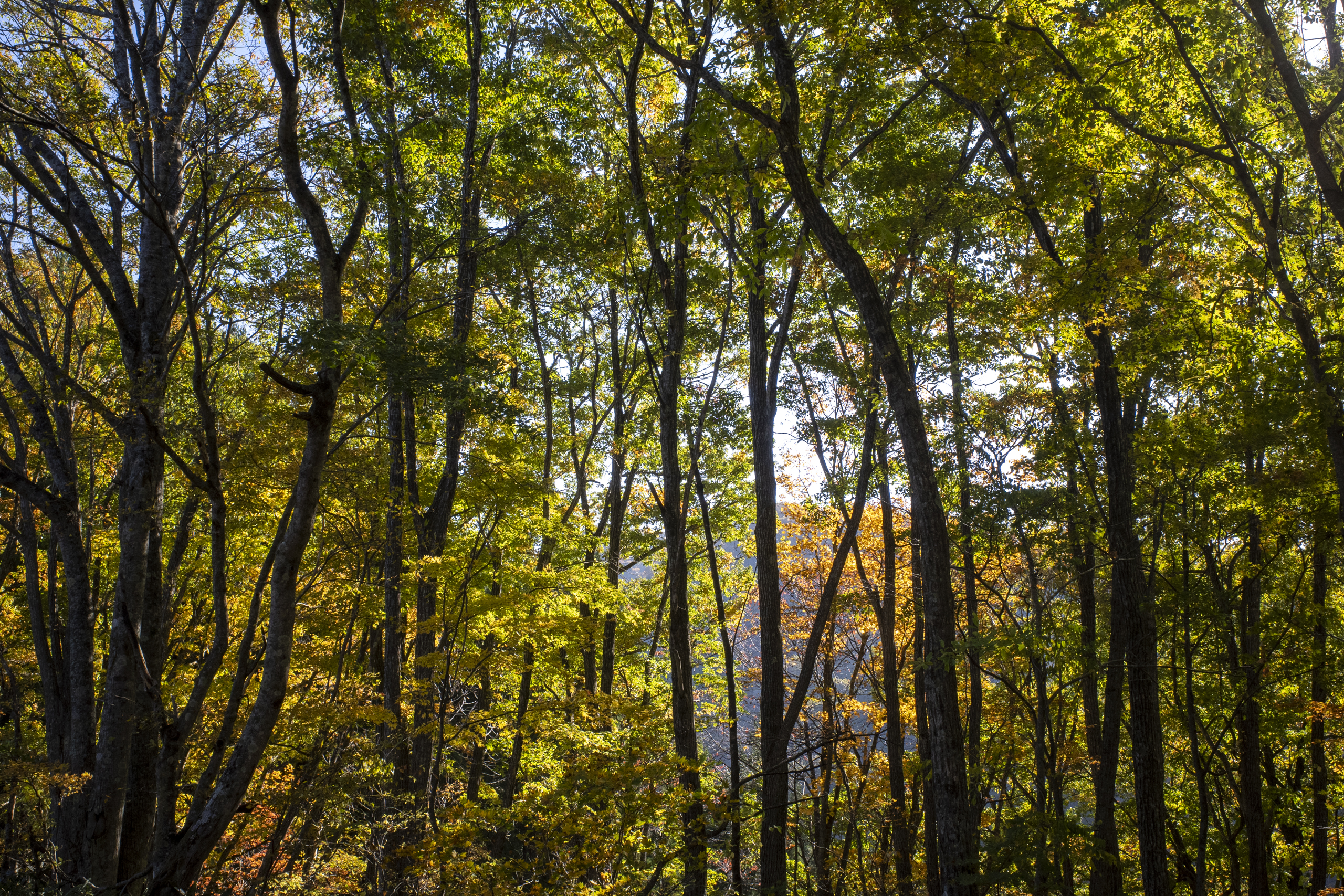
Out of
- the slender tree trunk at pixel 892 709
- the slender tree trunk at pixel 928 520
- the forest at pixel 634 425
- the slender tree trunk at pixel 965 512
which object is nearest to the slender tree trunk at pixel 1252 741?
the forest at pixel 634 425

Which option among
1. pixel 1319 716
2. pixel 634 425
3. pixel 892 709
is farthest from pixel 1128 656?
pixel 634 425

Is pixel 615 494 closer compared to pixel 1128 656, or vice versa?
pixel 1128 656

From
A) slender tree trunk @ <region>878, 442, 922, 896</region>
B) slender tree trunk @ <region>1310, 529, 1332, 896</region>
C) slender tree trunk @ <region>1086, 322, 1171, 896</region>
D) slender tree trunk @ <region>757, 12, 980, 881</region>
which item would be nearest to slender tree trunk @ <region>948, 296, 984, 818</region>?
slender tree trunk @ <region>878, 442, 922, 896</region>

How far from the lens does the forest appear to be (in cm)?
573

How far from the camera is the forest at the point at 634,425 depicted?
5734 millimetres

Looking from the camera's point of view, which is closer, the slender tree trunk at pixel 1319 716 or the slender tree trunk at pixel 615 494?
the slender tree trunk at pixel 1319 716

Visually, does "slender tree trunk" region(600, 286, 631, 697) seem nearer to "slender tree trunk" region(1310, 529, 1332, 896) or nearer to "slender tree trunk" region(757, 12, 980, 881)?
"slender tree trunk" region(757, 12, 980, 881)

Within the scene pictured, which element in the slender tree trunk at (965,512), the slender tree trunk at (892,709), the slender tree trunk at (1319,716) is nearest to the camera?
the slender tree trunk at (1319,716)

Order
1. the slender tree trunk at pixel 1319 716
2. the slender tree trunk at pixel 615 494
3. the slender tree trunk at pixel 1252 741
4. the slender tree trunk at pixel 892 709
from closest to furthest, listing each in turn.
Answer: the slender tree trunk at pixel 1319 716 → the slender tree trunk at pixel 1252 741 → the slender tree trunk at pixel 892 709 → the slender tree trunk at pixel 615 494

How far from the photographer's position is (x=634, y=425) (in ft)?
45.4

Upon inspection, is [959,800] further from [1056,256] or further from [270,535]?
[270,535]

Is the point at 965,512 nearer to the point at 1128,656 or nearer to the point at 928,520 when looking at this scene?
the point at 1128,656

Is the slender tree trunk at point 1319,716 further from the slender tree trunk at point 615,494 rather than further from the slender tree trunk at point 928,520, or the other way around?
the slender tree trunk at point 615,494

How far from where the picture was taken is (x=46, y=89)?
623 cm
